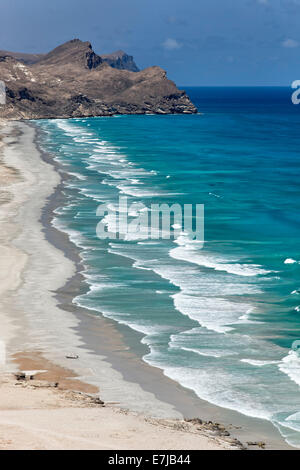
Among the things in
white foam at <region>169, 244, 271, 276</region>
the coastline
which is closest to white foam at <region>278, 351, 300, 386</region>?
the coastline

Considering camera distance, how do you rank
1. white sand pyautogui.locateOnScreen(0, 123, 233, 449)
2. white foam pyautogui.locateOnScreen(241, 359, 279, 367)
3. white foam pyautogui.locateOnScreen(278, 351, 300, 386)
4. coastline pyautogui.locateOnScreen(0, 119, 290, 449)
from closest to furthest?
white sand pyautogui.locateOnScreen(0, 123, 233, 449) → coastline pyautogui.locateOnScreen(0, 119, 290, 449) → white foam pyautogui.locateOnScreen(278, 351, 300, 386) → white foam pyautogui.locateOnScreen(241, 359, 279, 367)

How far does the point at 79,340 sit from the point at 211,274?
11.9 meters

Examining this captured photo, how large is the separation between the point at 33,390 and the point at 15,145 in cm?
9158

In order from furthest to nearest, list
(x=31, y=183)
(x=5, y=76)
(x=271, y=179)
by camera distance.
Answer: (x=5, y=76), (x=271, y=179), (x=31, y=183)

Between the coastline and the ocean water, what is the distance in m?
0.65

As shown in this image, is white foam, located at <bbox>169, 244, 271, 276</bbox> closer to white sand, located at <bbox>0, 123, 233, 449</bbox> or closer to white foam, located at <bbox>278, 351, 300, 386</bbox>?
white sand, located at <bbox>0, 123, 233, 449</bbox>

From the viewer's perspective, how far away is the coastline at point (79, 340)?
2156 cm

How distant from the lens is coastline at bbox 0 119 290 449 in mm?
21562

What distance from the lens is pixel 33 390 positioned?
69.5 ft

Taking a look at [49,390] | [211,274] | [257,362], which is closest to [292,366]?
[257,362]

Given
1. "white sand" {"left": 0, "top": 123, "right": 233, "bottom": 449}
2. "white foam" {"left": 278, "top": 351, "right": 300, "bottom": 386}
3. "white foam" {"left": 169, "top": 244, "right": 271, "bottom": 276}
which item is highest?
"white foam" {"left": 169, "top": 244, "right": 271, "bottom": 276}

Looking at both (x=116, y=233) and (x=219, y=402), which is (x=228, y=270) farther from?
(x=219, y=402)

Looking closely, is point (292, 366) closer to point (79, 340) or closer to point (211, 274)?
point (79, 340)

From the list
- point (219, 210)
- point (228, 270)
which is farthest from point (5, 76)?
point (228, 270)
